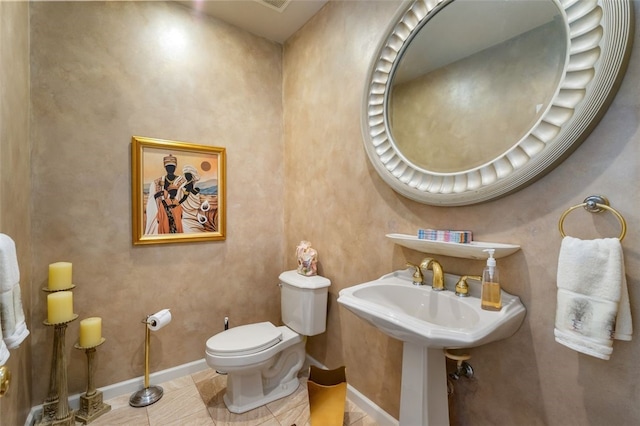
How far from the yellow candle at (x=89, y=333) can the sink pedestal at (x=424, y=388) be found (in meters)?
1.69

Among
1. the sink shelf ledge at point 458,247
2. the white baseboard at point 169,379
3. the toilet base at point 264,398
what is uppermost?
the sink shelf ledge at point 458,247

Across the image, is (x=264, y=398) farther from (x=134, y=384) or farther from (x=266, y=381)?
(x=134, y=384)

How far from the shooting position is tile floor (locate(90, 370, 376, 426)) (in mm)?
1555

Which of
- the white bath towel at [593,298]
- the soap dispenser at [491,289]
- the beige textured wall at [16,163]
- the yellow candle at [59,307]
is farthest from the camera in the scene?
the yellow candle at [59,307]

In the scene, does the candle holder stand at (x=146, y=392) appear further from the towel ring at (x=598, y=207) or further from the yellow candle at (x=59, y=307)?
the towel ring at (x=598, y=207)

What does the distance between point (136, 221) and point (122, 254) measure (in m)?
0.23

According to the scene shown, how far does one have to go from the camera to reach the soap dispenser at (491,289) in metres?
0.99

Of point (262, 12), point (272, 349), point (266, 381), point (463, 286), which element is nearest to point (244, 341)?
point (272, 349)

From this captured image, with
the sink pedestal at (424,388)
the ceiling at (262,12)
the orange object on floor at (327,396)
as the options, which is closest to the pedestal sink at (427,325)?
the sink pedestal at (424,388)

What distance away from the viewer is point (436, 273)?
121 centimetres

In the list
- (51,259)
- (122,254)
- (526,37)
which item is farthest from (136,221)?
(526,37)

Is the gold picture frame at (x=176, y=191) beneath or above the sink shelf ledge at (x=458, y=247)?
above

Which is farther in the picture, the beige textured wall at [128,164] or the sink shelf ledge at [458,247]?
the beige textured wall at [128,164]

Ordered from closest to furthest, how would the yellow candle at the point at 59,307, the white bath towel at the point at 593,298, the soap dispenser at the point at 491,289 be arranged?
1. the white bath towel at the point at 593,298
2. the soap dispenser at the point at 491,289
3. the yellow candle at the point at 59,307
